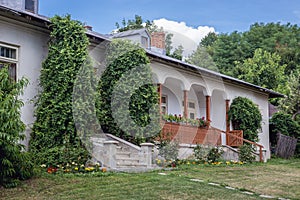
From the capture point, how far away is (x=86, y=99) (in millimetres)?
11625

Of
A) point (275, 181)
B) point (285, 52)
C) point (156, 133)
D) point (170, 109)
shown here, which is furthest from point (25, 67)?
point (285, 52)

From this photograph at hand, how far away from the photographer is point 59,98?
11.4 meters

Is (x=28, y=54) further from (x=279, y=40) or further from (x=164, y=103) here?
(x=279, y=40)

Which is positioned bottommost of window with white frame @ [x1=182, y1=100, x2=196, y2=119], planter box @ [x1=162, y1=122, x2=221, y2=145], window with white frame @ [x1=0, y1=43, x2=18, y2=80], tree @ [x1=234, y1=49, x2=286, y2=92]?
planter box @ [x1=162, y1=122, x2=221, y2=145]

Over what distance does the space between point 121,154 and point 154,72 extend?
4.81 metres

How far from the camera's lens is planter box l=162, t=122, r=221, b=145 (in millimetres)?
15719

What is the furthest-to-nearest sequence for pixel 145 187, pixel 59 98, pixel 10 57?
pixel 10 57, pixel 59 98, pixel 145 187

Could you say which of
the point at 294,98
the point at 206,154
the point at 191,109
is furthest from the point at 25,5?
the point at 294,98

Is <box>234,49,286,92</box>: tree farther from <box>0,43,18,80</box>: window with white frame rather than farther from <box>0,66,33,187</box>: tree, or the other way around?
<box>0,66,33,187</box>: tree

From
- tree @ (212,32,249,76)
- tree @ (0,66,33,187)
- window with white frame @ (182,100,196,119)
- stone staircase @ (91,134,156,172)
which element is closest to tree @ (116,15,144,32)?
tree @ (212,32,249,76)

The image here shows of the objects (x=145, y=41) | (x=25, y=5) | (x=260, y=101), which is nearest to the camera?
(x=25, y=5)

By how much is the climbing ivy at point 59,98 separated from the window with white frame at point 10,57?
740 millimetres

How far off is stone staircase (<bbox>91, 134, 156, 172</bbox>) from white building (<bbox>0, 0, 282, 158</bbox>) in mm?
1983

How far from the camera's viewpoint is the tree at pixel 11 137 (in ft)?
26.5
